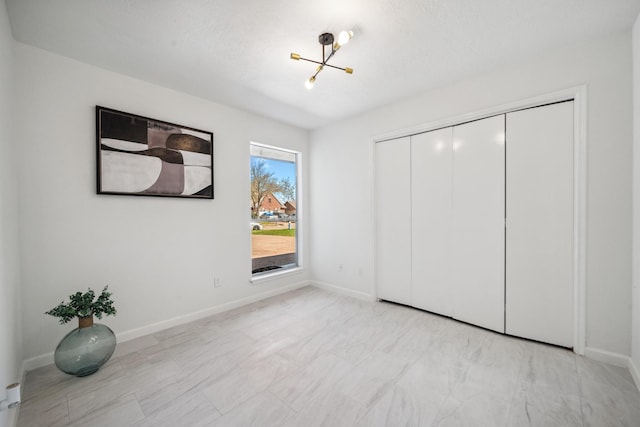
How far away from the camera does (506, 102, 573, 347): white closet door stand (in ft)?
7.49

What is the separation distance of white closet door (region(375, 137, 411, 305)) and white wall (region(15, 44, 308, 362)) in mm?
1833

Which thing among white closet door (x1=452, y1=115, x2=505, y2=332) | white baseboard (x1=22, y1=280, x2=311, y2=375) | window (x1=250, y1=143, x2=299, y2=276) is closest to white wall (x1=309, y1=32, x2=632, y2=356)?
white closet door (x1=452, y1=115, x2=505, y2=332)

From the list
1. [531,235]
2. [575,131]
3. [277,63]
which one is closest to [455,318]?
[531,235]

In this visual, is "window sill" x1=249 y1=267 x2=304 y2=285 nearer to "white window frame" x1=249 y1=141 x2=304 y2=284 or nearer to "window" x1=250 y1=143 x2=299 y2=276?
"white window frame" x1=249 y1=141 x2=304 y2=284

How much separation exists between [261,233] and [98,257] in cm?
188

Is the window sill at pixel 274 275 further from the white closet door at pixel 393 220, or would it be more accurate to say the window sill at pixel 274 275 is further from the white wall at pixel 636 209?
the white wall at pixel 636 209

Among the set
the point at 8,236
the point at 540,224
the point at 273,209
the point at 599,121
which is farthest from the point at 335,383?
the point at 599,121

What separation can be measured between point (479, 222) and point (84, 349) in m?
3.59

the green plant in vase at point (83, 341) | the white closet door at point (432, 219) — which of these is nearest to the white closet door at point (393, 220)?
the white closet door at point (432, 219)

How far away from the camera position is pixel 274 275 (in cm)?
386

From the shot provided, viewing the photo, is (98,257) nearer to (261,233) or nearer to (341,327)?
(261,233)

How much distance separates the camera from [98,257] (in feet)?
7.90

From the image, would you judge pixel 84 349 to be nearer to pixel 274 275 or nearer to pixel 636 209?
pixel 274 275

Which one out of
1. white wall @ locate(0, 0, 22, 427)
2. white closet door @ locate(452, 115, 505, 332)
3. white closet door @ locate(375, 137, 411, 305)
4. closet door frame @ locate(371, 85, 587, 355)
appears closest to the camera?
white wall @ locate(0, 0, 22, 427)
